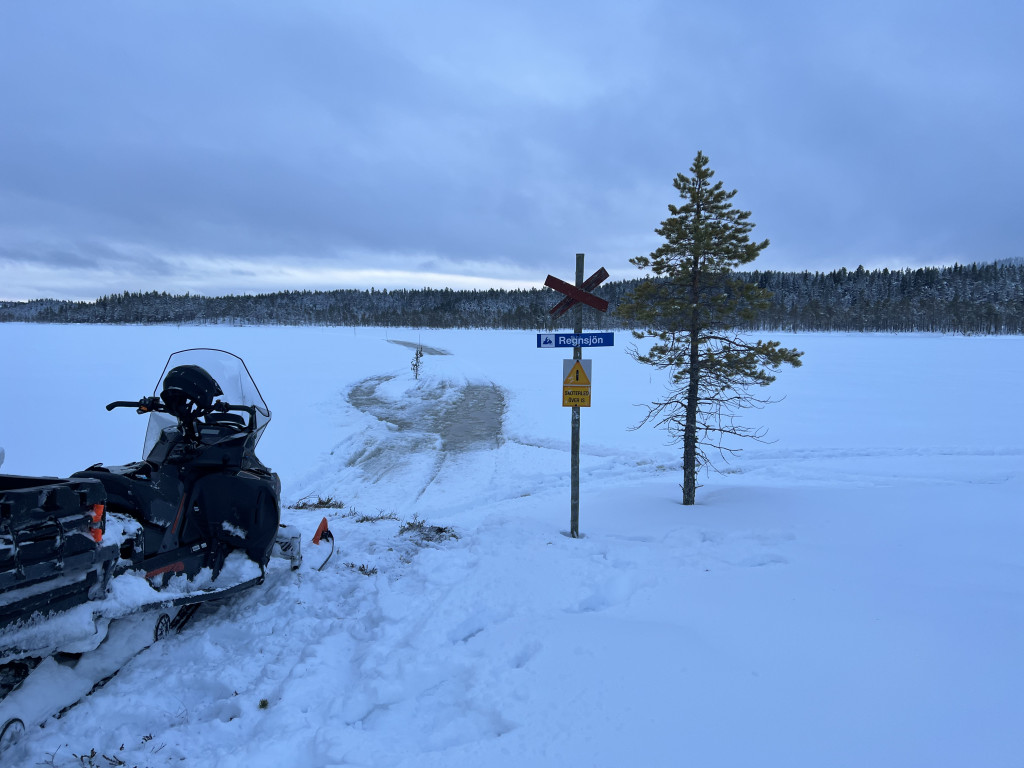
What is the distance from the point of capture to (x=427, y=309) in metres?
150

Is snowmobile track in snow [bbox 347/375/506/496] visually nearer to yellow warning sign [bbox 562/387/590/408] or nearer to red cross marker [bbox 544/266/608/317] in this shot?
yellow warning sign [bbox 562/387/590/408]

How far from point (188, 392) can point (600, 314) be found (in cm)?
6122

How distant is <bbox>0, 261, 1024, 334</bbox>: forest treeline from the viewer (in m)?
90.2

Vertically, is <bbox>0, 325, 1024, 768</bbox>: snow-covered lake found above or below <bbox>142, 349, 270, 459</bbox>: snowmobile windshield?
below

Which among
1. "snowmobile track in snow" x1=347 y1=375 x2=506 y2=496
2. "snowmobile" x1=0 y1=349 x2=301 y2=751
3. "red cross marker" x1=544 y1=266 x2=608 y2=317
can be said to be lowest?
"snowmobile track in snow" x1=347 y1=375 x2=506 y2=496

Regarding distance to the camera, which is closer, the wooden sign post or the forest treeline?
the wooden sign post

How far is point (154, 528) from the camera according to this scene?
12.3 feet

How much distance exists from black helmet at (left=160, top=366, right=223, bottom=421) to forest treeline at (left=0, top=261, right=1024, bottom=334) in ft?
192

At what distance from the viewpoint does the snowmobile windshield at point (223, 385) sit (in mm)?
4699

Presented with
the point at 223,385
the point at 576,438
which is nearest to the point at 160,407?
the point at 223,385

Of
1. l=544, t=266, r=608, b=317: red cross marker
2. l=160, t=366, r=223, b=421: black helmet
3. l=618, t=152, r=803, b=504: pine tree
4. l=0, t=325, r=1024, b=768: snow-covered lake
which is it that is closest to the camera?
l=0, t=325, r=1024, b=768: snow-covered lake

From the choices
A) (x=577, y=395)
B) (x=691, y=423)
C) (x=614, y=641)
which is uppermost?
(x=577, y=395)

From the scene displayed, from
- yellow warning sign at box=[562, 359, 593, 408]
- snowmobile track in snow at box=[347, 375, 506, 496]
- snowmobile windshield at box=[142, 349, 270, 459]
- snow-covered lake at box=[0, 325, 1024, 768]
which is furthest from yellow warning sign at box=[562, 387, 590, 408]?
snowmobile track in snow at box=[347, 375, 506, 496]

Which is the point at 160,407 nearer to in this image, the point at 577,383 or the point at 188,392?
the point at 188,392
